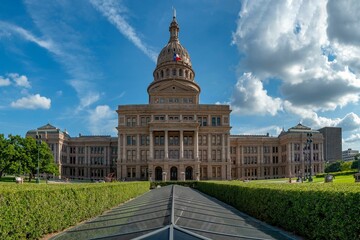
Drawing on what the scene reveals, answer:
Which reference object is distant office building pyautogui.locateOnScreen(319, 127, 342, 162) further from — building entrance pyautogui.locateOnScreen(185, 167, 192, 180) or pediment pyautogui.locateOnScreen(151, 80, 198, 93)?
building entrance pyautogui.locateOnScreen(185, 167, 192, 180)

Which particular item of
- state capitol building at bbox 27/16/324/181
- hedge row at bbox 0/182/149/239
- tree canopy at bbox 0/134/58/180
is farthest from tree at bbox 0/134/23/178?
hedge row at bbox 0/182/149/239

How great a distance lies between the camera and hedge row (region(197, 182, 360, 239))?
26.8ft

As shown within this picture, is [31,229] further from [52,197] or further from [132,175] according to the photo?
[132,175]

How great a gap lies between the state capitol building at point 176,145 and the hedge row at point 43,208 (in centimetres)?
4732

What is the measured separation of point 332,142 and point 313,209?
6962 inches

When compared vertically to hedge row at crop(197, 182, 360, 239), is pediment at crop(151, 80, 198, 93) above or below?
above

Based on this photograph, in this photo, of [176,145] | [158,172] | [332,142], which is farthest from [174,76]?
[332,142]

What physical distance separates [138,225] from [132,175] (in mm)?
64642

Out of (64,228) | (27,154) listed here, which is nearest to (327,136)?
(27,154)

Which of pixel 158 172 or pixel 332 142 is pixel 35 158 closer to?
pixel 158 172

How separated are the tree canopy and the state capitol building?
55.5 ft

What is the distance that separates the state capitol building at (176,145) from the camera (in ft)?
219

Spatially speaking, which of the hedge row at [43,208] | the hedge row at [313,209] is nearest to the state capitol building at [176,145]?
the hedge row at [313,209]

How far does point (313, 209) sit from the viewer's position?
9.87m
